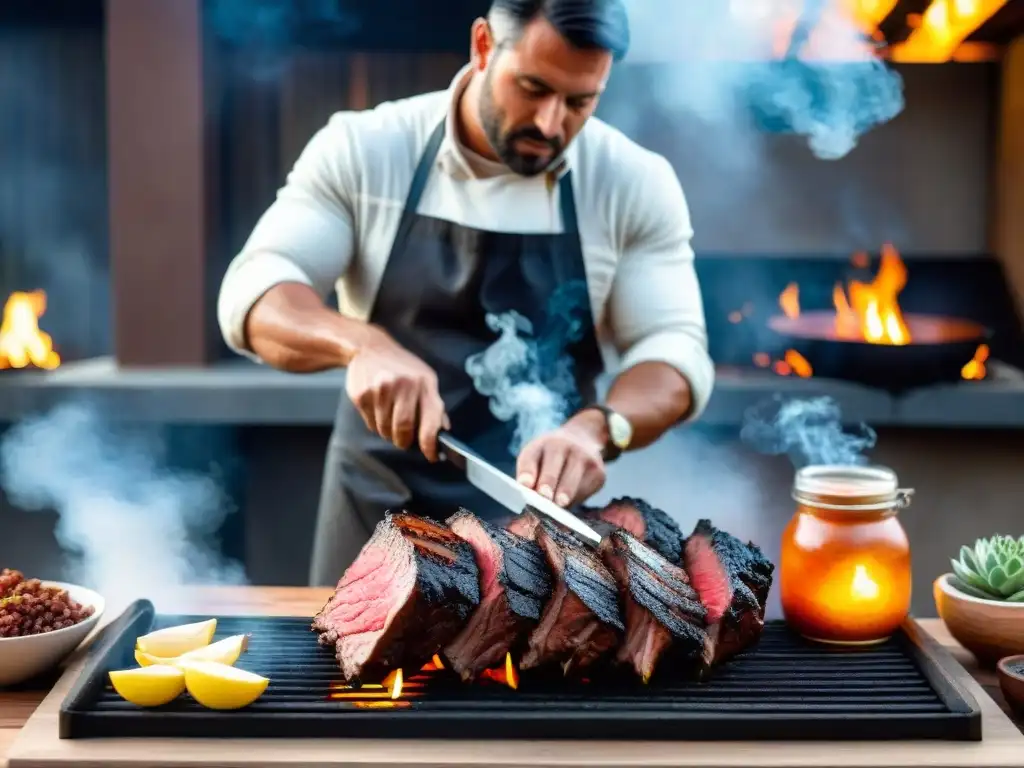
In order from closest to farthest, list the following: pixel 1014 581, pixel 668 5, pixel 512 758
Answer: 1. pixel 512 758
2. pixel 1014 581
3. pixel 668 5

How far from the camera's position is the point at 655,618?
5.66 ft

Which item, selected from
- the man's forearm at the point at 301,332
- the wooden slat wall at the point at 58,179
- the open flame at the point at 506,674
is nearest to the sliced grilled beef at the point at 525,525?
the open flame at the point at 506,674

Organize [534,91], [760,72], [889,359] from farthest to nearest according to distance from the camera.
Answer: [760,72]
[889,359]
[534,91]

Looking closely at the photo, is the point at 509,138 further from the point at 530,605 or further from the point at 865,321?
the point at 865,321

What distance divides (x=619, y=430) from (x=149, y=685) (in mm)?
1247

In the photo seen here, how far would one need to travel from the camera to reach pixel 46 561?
4418 mm

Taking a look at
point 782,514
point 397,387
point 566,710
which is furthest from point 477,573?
point 782,514

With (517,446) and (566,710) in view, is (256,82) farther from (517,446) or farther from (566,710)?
(566,710)

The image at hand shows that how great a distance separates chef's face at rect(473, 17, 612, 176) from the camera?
2.41 m

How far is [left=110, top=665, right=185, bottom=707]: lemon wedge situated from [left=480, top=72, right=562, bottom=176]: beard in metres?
1.48

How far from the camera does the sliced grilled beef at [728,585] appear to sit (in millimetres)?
1786

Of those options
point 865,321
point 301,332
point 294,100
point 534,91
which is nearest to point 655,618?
point 301,332

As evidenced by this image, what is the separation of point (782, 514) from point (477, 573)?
2.83m

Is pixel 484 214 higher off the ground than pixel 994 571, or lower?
higher
